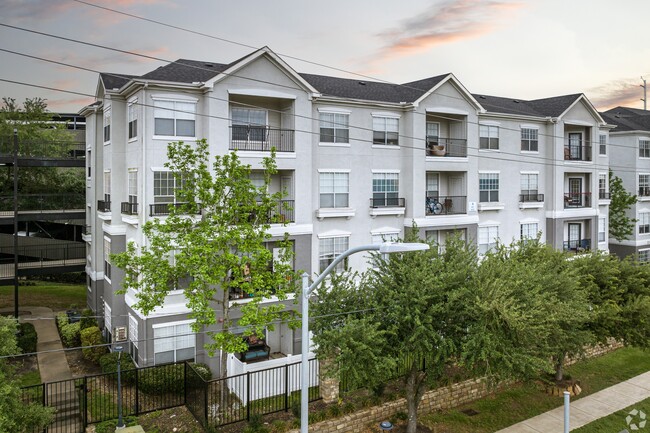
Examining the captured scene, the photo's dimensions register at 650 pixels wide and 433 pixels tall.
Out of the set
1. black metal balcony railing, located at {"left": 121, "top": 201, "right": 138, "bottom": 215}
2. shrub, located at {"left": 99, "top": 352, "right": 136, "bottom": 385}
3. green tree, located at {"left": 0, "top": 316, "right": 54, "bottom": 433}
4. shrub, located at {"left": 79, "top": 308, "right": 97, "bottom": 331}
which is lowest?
shrub, located at {"left": 99, "top": 352, "right": 136, "bottom": 385}

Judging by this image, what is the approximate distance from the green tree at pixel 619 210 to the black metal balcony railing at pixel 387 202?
2209cm

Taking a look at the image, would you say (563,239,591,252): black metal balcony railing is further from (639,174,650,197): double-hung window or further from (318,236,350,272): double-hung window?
(318,236,350,272): double-hung window

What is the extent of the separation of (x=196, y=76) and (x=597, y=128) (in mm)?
28720

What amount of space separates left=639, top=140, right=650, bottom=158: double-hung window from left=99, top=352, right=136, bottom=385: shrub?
4098 centimetres

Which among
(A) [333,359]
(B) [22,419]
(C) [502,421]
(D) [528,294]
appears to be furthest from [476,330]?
(B) [22,419]

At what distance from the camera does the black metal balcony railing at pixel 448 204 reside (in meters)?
29.9

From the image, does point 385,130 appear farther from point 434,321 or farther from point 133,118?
point 434,321

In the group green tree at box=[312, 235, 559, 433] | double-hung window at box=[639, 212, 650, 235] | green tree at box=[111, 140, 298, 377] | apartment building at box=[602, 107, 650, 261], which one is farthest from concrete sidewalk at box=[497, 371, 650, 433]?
double-hung window at box=[639, 212, 650, 235]

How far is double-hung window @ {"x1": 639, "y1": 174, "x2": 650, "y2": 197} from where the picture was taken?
42178 millimetres

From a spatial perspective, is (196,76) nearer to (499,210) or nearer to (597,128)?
(499,210)

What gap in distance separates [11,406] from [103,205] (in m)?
14.9

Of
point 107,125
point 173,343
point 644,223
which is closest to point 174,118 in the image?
point 107,125

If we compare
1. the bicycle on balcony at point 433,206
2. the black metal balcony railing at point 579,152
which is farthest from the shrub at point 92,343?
the black metal balcony railing at point 579,152

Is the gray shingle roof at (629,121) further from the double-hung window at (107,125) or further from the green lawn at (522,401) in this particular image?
the double-hung window at (107,125)
